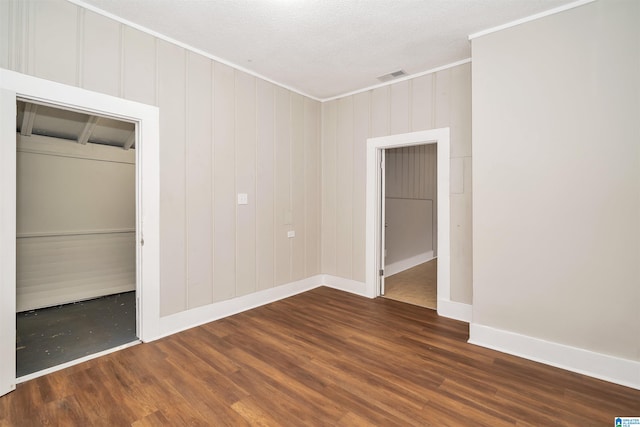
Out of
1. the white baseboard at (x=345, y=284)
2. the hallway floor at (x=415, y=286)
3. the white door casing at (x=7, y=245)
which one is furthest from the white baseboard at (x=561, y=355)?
the white door casing at (x=7, y=245)

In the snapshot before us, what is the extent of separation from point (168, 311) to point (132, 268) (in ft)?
6.30

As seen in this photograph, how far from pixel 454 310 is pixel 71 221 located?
4.91 m

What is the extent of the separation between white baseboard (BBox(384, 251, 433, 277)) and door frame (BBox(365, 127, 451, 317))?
1071 mm

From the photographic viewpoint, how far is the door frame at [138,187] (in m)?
2.02

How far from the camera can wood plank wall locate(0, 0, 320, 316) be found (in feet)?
7.62

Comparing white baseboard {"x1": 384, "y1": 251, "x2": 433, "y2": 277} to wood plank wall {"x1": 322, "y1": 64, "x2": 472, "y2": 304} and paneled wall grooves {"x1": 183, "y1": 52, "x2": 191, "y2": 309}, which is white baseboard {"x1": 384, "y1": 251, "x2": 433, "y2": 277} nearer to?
wood plank wall {"x1": 322, "y1": 64, "x2": 472, "y2": 304}

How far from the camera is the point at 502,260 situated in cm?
271

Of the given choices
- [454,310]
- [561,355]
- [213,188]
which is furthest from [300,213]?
[561,355]

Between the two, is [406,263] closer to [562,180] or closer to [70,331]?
[562,180]

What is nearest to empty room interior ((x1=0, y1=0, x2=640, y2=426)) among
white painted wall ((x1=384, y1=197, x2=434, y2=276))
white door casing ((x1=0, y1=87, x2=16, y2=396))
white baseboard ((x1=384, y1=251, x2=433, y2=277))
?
white door casing ((x1=0, y1=87, x2=16, y2=396))

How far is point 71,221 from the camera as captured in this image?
3.89 m

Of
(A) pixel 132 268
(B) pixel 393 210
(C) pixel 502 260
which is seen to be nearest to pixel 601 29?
(C) pixel 502 260

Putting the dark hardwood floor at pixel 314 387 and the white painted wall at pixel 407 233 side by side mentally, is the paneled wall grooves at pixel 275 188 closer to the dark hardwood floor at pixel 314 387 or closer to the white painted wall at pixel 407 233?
the dark hardwood floor at pixel 314 387

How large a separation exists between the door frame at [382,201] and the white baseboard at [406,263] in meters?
1.07
